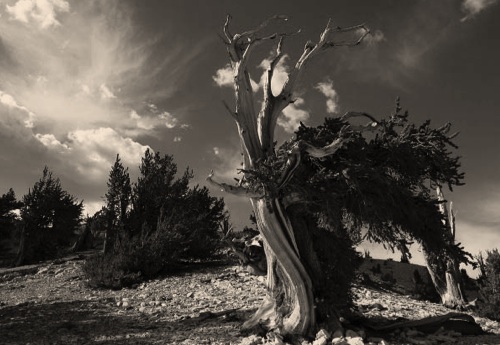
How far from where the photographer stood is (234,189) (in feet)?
20.4

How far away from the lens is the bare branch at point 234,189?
6.09m

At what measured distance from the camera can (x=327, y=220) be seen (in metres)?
7.77

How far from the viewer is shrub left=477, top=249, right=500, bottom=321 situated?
40.4 ft

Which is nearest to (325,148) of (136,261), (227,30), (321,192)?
(321,192)

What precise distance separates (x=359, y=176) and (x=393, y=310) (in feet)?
14.8

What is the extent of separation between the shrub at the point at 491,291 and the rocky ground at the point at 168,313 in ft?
9.95

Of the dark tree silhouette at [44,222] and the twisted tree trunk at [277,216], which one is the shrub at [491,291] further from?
the dark tree silhouette at [44,222]

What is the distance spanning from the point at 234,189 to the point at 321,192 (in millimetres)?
1511

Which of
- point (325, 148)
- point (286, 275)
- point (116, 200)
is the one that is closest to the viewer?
point (325, 148)

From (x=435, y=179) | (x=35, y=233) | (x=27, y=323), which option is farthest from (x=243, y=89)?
(x=35, y=233)

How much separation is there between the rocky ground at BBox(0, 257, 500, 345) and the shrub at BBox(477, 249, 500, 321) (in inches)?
119

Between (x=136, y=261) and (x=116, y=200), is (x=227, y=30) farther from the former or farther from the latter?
(x=116, y=200)

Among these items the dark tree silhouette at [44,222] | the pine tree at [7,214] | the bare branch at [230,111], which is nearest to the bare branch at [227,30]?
the bare branch at [230,111]

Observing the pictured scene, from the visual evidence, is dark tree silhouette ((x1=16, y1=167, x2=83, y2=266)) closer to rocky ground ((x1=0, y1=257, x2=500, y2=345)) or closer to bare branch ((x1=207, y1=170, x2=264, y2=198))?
rocky ground ((x1=0, y1=257, x2=500, y2=345))
